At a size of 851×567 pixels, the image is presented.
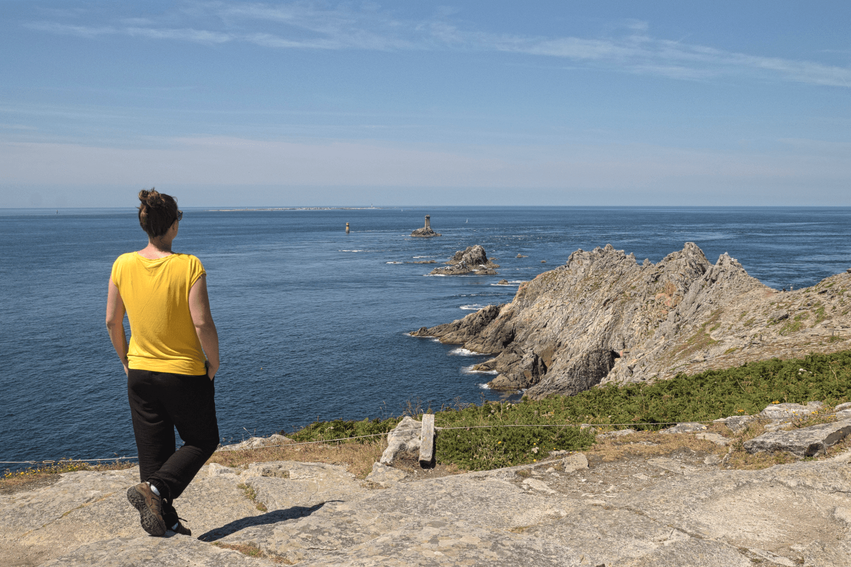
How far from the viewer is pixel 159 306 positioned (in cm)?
506

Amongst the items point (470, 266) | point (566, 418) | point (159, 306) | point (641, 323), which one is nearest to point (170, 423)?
point (159, 306)

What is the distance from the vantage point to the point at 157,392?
5.23 metres

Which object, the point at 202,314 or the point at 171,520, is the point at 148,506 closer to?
the point at 171,520

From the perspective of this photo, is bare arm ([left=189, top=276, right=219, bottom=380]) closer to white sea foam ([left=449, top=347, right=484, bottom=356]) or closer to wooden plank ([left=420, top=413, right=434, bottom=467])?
wooden plank ([left=420, top=413, right=434, bottom=467])

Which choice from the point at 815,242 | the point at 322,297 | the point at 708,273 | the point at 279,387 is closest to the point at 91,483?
the point at 708,273

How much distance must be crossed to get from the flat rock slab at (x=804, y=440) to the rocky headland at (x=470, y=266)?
84052mm

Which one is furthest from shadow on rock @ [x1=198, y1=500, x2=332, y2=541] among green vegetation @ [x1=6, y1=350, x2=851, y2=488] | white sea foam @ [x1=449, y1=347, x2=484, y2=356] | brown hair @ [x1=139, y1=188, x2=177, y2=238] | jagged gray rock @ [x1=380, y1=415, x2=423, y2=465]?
white sea foam @ [x1=449, y1=347, x2=484, y2=356]

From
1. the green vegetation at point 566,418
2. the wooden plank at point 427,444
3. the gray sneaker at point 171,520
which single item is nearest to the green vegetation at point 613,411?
the green vegetation at point 566,418

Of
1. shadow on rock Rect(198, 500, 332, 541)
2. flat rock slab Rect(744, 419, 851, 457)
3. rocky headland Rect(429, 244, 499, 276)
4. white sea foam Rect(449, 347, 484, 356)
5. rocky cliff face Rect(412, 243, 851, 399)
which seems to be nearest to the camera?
shadow on rock Rect(198, 500, 332, 541)

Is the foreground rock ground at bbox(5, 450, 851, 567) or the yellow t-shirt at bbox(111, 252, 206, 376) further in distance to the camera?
the foreground rock ground at bbox(5, 450, 851, 567)

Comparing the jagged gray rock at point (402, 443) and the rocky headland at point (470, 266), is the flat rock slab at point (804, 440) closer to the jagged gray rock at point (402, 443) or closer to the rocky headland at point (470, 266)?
the jagged gray rock at point (402, 443)

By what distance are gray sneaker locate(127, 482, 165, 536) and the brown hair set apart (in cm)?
236

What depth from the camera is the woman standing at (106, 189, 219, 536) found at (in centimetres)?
506

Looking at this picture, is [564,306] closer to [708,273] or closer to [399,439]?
[708,273]
